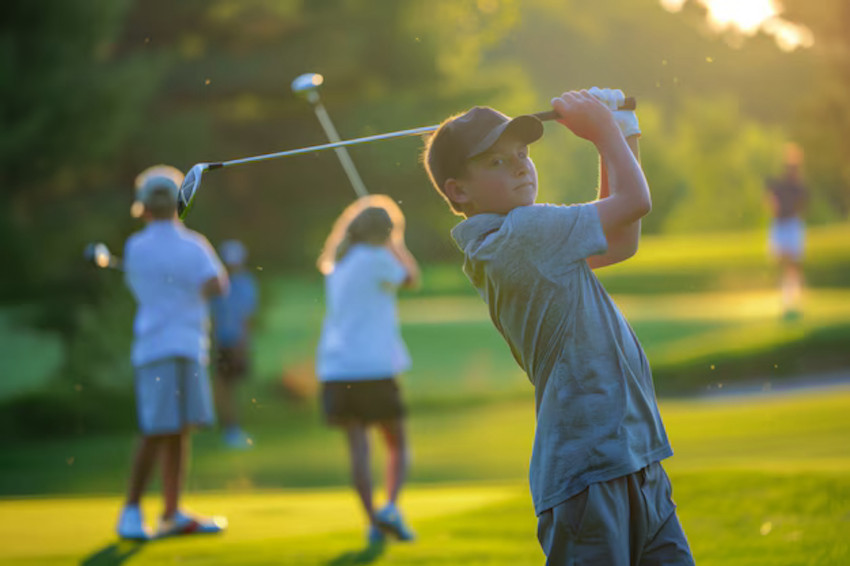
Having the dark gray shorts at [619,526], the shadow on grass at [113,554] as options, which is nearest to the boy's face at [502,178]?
the dark gray shorts at [619,526]

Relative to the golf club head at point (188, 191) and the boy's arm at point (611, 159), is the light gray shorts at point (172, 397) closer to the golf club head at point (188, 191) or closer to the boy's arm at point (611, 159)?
the golf club head at point (188, 191)

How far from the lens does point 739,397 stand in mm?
12250

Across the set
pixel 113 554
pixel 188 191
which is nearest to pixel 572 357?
pixel 188 191

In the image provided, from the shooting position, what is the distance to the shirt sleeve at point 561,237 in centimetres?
254

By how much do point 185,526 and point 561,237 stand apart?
332cm

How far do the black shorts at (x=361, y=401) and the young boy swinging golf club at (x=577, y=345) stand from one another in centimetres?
269

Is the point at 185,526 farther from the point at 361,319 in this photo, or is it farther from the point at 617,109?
the point at 617,109

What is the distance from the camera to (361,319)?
5.30 metres

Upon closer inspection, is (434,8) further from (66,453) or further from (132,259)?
(132,259)

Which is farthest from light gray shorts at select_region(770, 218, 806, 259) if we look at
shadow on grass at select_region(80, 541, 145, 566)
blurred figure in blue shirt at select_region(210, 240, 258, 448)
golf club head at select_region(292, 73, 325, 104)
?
golf club head at select_region(292, 73, 325, 104)

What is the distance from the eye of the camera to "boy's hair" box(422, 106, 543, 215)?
258cm

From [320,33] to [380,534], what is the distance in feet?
Result: 28.5

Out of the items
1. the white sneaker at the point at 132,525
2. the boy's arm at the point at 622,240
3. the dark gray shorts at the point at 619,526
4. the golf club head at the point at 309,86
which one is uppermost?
the golf club head at the point at 309,86

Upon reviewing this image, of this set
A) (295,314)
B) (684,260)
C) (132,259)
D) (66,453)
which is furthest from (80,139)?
(684,260)
